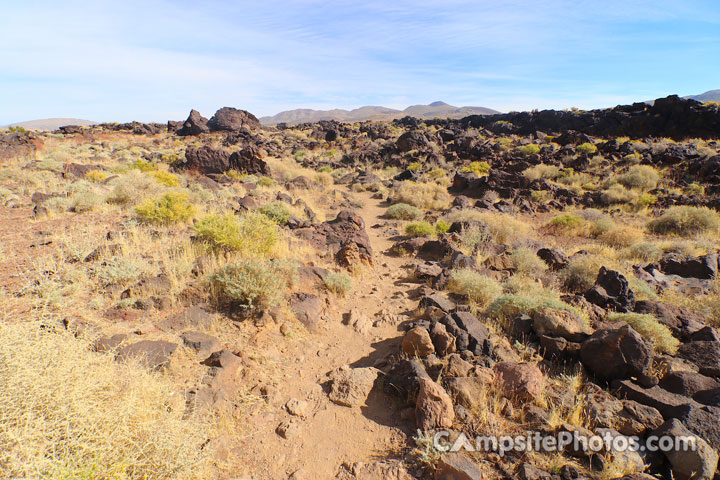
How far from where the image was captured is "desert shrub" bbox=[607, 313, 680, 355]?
3928 millimetres

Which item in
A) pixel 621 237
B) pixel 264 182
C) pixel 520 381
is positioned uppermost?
pixel 264 182

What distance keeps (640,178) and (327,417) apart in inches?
689

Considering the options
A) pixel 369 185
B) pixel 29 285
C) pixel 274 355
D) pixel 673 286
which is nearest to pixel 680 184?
pixel 673 286

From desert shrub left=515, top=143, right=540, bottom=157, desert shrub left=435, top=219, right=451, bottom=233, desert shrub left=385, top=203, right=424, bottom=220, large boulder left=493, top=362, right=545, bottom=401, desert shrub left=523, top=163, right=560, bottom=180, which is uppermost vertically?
desert shrub left=515, top=143, right=540, bottom=157

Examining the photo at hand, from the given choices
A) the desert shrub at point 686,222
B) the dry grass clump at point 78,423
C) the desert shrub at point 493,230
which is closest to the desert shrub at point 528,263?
the desert shrub at point 493,230

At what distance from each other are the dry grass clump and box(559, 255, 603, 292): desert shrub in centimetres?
648

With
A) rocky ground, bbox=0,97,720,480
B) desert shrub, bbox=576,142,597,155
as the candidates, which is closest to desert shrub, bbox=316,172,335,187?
rocky ground, bbox=0,97,720,480

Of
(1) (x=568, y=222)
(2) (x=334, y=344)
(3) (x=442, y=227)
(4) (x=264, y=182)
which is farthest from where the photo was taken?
(4) (x=264, y=182)

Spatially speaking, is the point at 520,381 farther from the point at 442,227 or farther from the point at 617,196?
the point at 617,196

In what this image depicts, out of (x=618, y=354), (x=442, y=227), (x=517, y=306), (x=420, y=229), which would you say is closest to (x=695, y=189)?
(x=442, y=227)

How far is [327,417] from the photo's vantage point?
3.42 m

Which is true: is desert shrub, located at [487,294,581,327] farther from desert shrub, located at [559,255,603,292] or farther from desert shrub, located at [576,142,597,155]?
desert shrub, located at [576,142,597,155]

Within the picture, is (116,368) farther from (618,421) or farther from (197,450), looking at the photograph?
(618,421)

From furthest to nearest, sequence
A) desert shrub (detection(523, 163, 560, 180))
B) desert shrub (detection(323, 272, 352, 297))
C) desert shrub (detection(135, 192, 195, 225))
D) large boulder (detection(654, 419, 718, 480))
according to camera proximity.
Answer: desert shrub (detection(523, 163, 560, 180))
desert shrub (detection(135, 192, 195, 225))
desert shrub (detection(323, 272, 352, 297))
large boulder (detection(654, 419, 718, 480))
